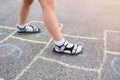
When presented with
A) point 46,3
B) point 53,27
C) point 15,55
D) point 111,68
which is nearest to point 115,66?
point 111,68

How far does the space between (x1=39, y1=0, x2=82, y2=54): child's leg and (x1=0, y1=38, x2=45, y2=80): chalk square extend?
25 centimetres

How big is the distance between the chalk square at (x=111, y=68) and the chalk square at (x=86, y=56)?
73 mm

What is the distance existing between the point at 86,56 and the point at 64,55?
0.71ft

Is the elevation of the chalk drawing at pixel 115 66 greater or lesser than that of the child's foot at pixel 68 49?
lesser

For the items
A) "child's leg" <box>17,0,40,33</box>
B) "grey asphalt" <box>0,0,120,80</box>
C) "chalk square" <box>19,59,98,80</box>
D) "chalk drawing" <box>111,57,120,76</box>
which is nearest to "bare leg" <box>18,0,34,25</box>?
"child's leg" <box>17,0,40,33</box>

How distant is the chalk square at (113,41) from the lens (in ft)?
6.81

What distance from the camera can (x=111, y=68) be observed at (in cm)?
174

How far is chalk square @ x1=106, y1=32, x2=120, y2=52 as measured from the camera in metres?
2.07

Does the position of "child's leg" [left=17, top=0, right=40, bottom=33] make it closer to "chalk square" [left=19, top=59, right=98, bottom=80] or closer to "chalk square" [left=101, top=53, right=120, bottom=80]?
"chalk square" [left=19, top=59, right=98, bottom=80]

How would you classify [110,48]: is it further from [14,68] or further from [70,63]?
[14,68]

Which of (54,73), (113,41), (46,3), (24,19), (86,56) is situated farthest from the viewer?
(24,19)

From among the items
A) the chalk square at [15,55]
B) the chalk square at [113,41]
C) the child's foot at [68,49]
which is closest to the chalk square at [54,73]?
the chalk square at [15,55]

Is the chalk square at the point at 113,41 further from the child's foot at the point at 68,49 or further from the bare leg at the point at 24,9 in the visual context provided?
the bare leg at the point at 24,9

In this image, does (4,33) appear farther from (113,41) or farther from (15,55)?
(113,41)
